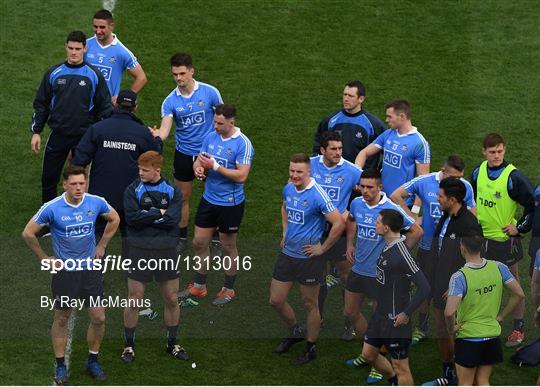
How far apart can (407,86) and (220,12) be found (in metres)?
3.08

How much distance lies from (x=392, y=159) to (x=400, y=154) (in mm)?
120

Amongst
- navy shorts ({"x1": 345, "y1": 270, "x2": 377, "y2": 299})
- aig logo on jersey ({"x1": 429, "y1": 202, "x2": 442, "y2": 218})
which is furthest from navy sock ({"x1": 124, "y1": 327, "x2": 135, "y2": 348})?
aig logo on jersey ({"x1": 429, "y1": 202, "x2": 442, "y2": 218})

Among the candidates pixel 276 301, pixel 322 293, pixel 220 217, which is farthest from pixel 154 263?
pixel 322 293

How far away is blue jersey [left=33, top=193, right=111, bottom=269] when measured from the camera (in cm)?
1114

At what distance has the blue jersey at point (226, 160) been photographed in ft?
41.9

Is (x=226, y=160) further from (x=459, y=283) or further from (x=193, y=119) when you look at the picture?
(x=459, y=283)

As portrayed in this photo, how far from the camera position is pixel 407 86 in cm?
1652

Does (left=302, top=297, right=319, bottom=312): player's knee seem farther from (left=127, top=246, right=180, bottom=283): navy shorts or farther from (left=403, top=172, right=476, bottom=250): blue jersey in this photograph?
(left=127, top=246, right=180, bottom=283): navy shorts

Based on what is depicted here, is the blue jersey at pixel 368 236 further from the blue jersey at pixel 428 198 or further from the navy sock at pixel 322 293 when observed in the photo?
the navy sock at pixel 322 293

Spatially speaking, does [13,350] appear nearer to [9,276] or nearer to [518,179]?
[9,276]

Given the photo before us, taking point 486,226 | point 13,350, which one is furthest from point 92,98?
point 486,226

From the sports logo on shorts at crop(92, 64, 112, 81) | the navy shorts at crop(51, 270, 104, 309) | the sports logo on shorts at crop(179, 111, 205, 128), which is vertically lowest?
the navy shorts at crop(51, 270, 104, 309)


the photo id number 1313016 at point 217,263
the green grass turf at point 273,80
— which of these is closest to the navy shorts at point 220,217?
the photo id number 1313016 at point 217,263

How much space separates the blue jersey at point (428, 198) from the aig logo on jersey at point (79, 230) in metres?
3.14
